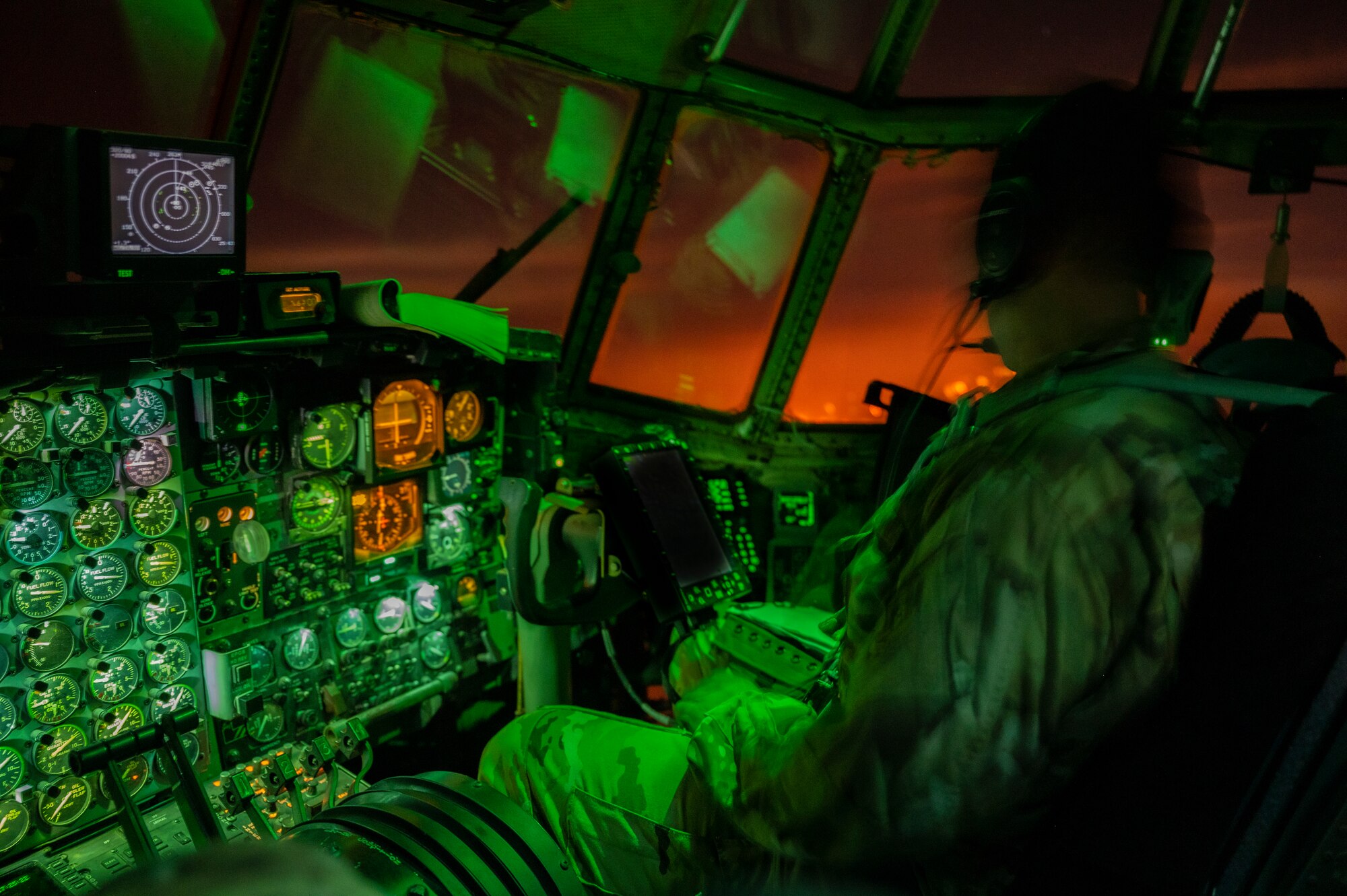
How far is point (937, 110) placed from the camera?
3455 millimetres

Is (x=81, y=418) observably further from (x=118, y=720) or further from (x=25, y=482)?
(x=118, y=720)

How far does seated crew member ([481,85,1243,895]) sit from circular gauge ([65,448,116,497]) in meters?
1.47

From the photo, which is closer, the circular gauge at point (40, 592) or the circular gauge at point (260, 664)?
the circular gauge at point (40, 592)

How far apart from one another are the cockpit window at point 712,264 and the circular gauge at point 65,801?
2290 mm

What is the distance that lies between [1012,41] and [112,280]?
10.1 feet

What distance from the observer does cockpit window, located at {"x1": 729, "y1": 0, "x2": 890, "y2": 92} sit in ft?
10.6

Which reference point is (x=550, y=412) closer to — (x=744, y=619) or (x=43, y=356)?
(x=744, y=619)

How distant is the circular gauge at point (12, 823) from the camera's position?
5.84ft

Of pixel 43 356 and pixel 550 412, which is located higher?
pixel 43 356

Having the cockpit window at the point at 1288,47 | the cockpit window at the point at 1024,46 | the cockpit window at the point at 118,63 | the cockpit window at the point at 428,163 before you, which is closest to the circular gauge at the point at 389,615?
the cockpit window at the point at 428,163

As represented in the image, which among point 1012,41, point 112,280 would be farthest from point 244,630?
point 1012,41

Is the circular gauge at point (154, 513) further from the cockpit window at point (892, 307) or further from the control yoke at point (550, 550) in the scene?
the cockpit window at point (892, 307)

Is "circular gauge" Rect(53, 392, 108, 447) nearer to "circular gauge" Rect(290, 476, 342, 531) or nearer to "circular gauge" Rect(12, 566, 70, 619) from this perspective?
"circular gauge" Rect(12, 566, 70, 619)

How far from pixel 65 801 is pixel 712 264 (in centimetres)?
276
